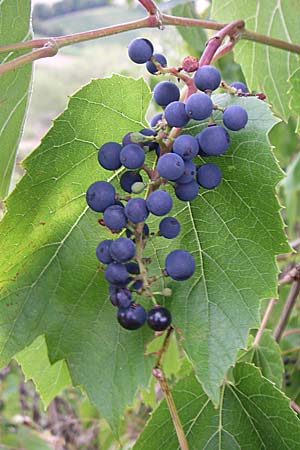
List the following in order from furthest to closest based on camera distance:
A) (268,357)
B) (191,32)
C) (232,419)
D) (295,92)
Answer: (191,32), (268,357), (232,419), (295,92)

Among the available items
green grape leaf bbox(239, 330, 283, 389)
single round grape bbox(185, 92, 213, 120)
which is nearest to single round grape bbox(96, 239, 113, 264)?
single round grape bbox(185, 92, 213, 120)

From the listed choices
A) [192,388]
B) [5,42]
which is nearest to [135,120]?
[5,42]

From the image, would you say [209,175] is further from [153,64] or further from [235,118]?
[153,64]

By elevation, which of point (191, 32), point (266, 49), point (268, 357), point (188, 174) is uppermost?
point (188, 174)

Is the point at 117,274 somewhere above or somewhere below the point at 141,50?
below

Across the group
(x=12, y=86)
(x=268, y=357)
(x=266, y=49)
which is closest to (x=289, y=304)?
(x=268, y=357)

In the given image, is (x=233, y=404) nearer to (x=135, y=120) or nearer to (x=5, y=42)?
(x=135, y=120)
